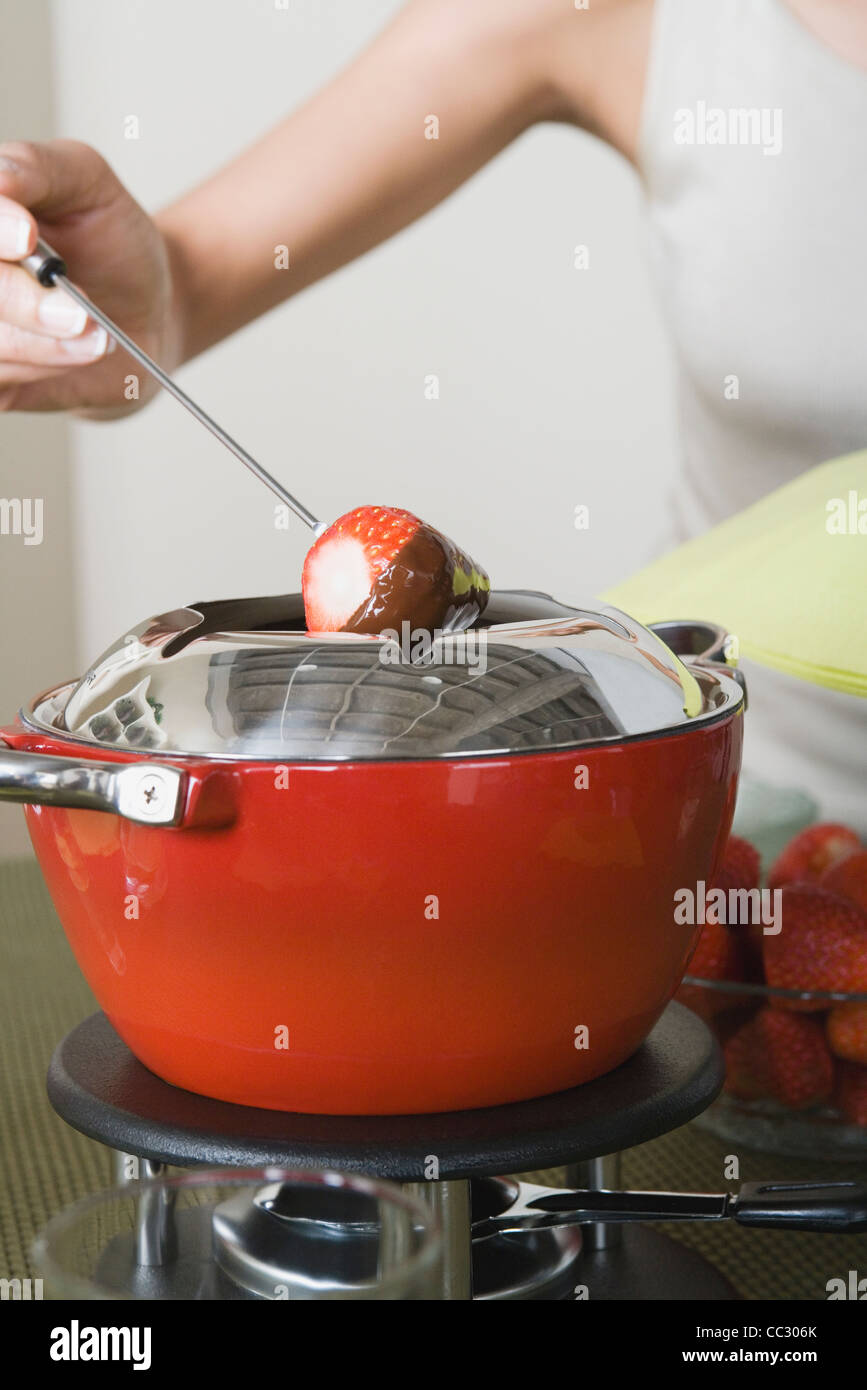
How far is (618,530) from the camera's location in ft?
4.52

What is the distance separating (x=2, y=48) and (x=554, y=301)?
75 cm

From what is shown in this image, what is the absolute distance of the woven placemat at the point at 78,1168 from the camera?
1.93 ft

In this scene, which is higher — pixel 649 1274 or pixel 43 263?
pixel 43 263

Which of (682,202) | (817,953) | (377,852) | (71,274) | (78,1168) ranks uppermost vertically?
(682,202)

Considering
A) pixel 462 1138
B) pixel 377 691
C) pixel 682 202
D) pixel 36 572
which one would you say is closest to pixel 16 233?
pixel 377 691

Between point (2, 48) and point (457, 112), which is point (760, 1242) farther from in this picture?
point (2, 48)

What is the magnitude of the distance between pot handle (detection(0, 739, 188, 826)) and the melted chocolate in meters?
0.12

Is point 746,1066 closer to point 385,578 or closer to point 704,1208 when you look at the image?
point 704,1208

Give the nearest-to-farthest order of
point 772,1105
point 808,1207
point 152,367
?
1. point 808,1207
2. point 152,367
3. point 772,1105

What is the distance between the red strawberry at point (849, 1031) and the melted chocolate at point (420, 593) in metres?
0.31

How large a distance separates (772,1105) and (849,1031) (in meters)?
0.06

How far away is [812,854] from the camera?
797 millimetres

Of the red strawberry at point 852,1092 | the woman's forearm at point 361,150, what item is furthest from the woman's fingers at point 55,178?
the red strawberry at point 852,1092

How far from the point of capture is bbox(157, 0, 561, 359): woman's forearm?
1.19m
